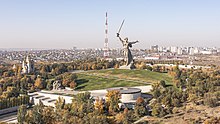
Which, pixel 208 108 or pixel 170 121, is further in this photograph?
pixel 208 108

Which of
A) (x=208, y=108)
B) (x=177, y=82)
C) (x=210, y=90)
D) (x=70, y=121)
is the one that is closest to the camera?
(x=70, y=121)

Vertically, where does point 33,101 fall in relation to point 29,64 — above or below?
below

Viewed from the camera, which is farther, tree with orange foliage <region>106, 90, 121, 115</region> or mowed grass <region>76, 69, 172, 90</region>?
mowed grass <region>76, 69, 172, 90</region>

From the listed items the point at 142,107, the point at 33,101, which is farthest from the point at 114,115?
the point at 33,101

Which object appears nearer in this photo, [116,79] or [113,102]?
[113,102]

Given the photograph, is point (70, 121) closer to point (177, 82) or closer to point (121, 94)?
point (121, 94)

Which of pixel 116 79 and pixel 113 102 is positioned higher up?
pixel 116 79

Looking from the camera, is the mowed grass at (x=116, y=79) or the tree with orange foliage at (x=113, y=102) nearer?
the tree with orange foliage at (x=113, y=102)

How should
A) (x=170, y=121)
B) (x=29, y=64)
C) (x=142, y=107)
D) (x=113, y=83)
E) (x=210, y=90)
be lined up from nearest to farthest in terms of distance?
(x=170, y=121) < (x=142, y=107) < (x=210, y=90) < (x=113, y=83) < (x=29, y=64)
